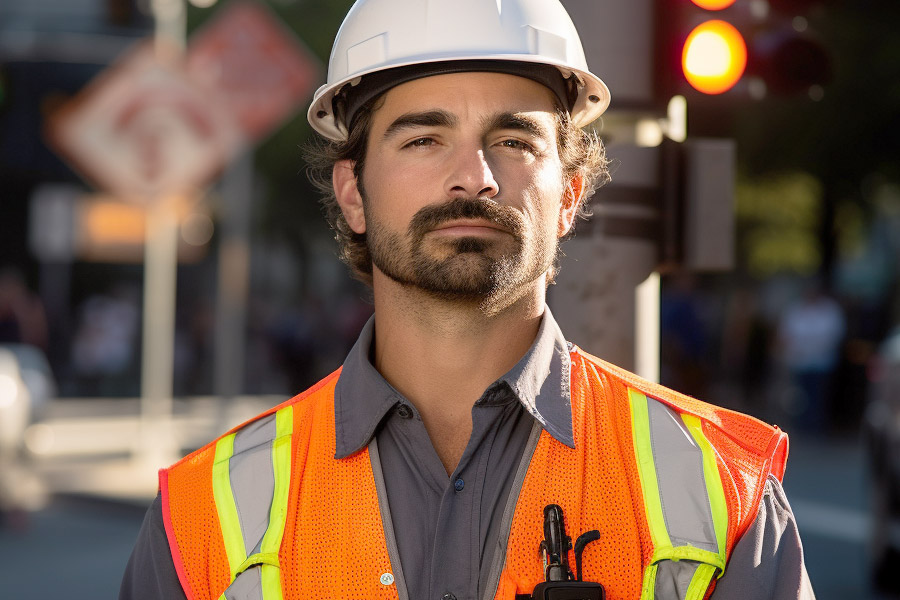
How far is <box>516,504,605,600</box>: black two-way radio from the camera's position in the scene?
230 centimetres

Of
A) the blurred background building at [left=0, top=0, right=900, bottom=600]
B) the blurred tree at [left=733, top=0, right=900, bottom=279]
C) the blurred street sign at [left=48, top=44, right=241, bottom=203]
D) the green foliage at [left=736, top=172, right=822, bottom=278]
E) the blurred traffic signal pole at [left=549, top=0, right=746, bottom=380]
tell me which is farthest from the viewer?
the green foliage at [left=736, top=172, right=822, bottom=278]

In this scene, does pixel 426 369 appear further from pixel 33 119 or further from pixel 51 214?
pixel 33 119

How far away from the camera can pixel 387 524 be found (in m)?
2.46

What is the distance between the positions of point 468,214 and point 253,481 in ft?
2.31

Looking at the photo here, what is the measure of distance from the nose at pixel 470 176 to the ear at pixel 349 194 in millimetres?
409

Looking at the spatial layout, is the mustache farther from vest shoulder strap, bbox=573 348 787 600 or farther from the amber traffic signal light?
the amber traffic signal light

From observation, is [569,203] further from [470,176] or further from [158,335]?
[158,335]

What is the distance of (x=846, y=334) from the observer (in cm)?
2028

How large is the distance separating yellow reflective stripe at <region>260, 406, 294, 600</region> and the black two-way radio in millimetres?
470

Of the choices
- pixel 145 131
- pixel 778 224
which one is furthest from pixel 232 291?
pixel 778 224

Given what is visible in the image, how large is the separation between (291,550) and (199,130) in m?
8.74

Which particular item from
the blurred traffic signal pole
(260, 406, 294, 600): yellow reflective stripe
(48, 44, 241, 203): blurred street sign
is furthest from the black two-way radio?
(48, 44, 241, 203): blurred street sign

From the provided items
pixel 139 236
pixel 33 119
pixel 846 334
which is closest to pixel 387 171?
pixel 846 334

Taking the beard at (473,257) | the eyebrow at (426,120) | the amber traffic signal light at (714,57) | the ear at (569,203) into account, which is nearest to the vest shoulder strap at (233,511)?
the beard at (473,257)
